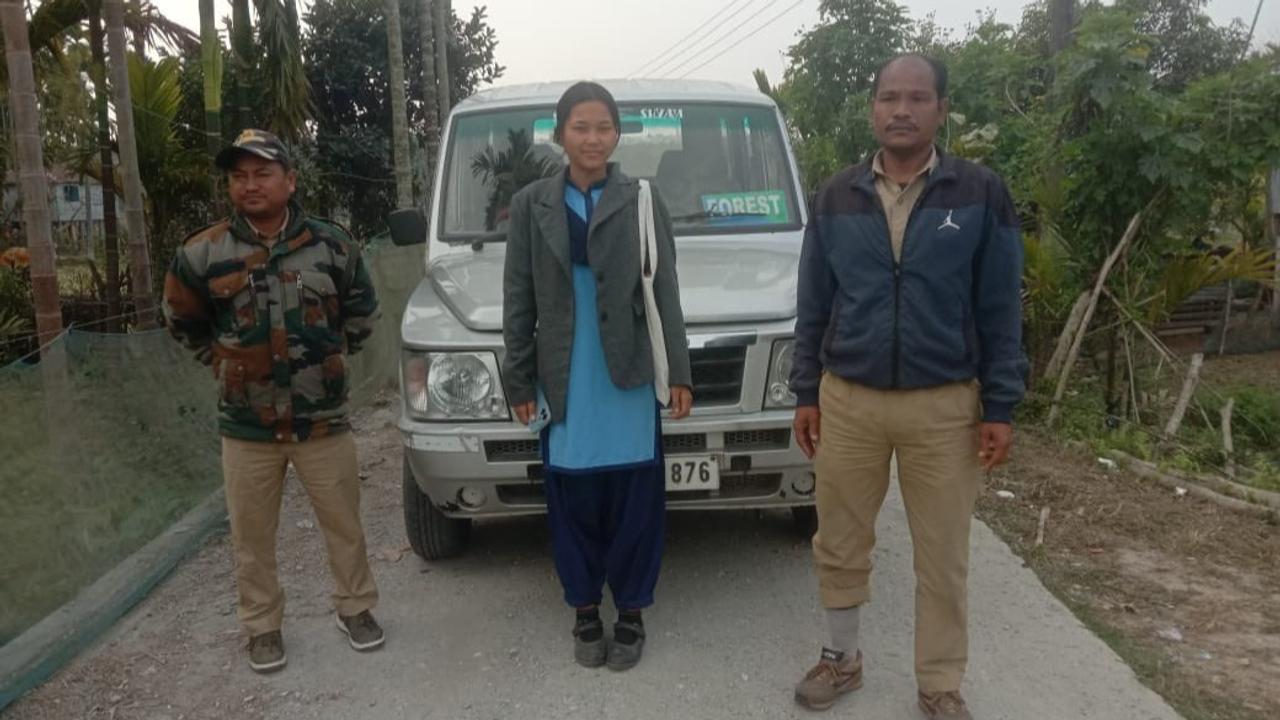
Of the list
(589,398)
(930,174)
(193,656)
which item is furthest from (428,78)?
(930,174)

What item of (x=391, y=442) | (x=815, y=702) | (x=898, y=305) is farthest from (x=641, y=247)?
(x=391, y=442)

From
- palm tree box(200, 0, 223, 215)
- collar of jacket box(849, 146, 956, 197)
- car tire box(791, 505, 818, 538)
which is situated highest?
palm tree box(200, 0, 223, 215)

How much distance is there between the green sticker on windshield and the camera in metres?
4.89

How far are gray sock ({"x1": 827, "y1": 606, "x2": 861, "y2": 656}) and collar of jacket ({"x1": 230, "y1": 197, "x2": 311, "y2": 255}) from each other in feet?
7.07

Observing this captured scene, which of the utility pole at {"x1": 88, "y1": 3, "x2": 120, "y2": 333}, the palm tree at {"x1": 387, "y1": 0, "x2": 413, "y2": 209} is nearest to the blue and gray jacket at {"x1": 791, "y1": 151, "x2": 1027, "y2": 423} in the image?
the utility pole at {"x1": 88, "y1": 3, "x2": 120, "y2": 333}

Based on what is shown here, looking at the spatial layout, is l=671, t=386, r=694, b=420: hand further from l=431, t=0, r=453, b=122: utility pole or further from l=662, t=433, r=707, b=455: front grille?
l=431, t=0, r=453, b=122: utility pole

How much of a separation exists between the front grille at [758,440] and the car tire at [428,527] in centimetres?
134

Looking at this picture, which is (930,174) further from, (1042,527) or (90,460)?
(90,460)

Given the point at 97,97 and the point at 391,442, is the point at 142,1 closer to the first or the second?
the point at 97,97

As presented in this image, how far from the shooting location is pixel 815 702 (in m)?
3.29

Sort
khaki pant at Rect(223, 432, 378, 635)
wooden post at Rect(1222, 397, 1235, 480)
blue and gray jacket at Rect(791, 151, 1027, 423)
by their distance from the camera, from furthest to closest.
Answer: wooden post at Rect(1222, 397, 1235, 480) → khaki pant at Rect(223, 432, 378, 635) → blue and gray jacket at Rect(791, 151, 1027, 423)

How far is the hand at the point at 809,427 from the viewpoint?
10.7 ft

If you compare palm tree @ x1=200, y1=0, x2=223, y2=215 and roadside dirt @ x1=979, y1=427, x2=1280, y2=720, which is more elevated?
palm tree @ x1=200, y1=0, x2=223, y2=215

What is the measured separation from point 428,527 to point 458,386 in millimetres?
929
